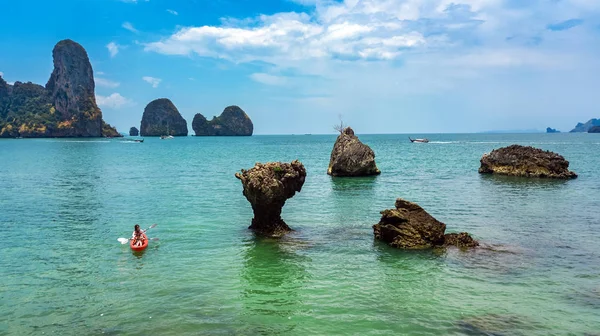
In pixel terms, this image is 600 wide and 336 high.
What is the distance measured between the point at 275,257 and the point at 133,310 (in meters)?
7.75

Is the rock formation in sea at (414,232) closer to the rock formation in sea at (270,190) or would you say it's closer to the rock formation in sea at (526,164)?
the rock formation in sea at (270,190)

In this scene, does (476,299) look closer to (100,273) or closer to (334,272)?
(334,272)

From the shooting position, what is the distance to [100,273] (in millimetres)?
19000

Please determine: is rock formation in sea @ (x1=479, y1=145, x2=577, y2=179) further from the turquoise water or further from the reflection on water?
the reflection on water

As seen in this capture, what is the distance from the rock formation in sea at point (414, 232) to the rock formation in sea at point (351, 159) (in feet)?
106

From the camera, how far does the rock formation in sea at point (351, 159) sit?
5631 centimetres

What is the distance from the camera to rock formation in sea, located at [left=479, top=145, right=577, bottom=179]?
54.1 m

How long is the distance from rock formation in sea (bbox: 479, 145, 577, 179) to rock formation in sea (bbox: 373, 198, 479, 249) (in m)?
37.8

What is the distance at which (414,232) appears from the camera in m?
22.9

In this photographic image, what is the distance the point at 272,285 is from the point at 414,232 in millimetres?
8812

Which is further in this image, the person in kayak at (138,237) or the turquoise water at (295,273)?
the person in kayak at (138,237)

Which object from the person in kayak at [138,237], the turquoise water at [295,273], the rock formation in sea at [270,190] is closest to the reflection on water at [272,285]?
the turquoise water at [295,273]

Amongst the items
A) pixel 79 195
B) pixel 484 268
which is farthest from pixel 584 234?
pixel 79 195

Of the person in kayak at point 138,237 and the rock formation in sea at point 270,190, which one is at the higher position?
the rock formation in sea at point 270,190
